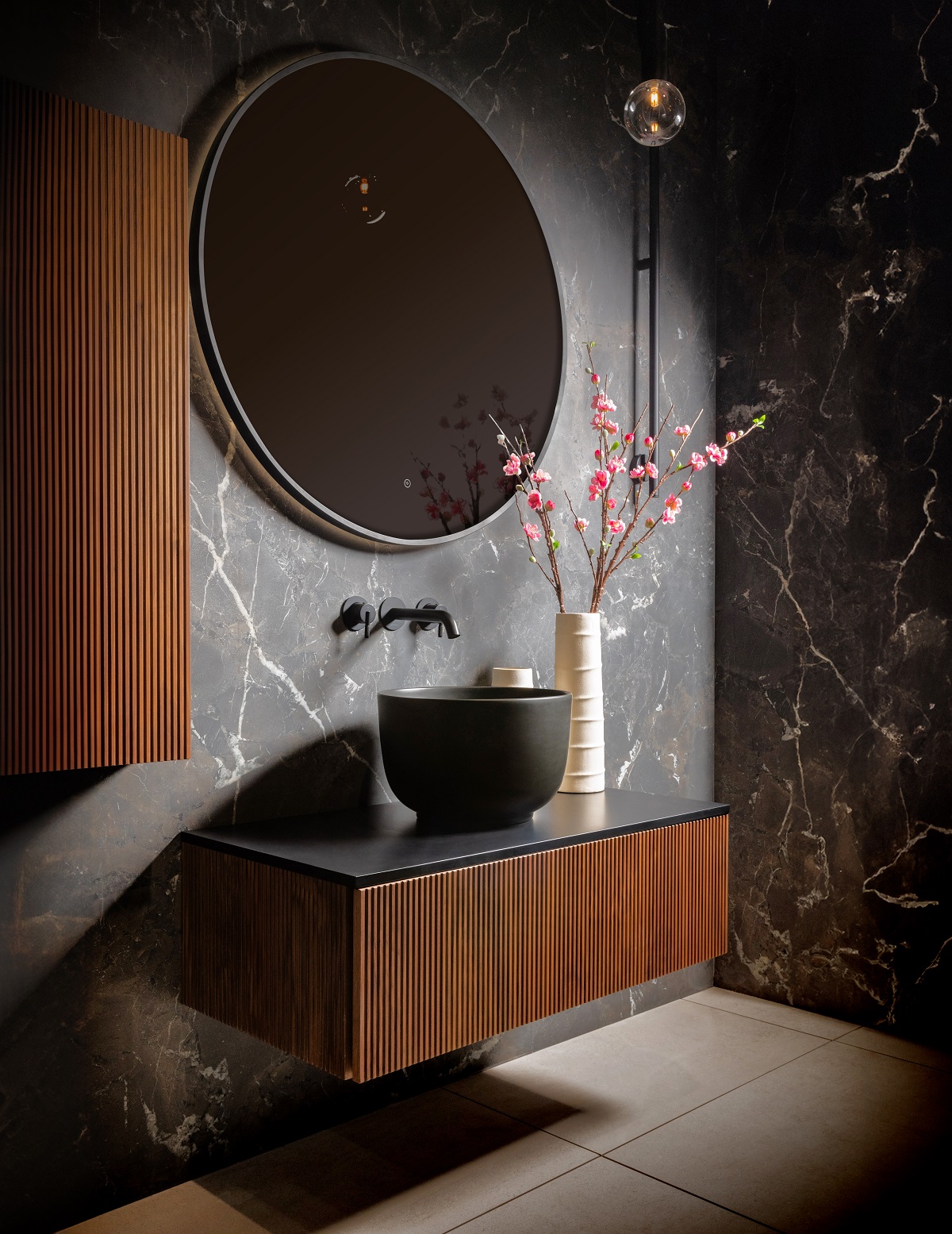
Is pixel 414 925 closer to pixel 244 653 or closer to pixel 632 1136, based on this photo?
pixel 244 653

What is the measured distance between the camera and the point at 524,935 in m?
1.77

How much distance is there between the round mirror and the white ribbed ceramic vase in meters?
0.34

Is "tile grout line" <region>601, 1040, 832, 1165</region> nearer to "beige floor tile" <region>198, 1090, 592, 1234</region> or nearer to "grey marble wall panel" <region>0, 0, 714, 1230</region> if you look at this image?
"beige floor tile" <region>198, 1090, 592, 1234</region>

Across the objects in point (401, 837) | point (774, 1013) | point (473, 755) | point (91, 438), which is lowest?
point (774, 1013)

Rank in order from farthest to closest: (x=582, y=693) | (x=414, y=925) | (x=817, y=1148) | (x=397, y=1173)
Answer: (x=582, y=693) → (x=817, y=1148) → (x=397, y=1173) → (x=414, y=925)

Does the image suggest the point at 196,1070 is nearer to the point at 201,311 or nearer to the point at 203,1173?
the point at 203,1173

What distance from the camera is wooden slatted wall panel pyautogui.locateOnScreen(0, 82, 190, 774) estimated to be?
1.39 metres

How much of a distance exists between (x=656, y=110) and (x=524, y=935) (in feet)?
5.56

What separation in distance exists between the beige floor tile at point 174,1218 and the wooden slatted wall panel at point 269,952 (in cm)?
33

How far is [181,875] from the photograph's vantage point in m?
1.85

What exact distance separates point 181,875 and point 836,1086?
1.54 metres

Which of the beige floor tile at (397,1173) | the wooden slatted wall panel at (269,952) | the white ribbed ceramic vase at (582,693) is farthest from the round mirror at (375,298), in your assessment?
the beige floor tile at (397,1173)

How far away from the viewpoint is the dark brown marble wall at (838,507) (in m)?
2.58

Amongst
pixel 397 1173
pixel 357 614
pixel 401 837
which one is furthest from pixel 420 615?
pixel 397 1173
